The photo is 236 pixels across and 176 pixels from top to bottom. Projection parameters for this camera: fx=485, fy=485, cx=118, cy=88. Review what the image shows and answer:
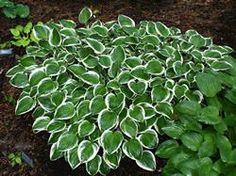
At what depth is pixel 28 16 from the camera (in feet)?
11.0

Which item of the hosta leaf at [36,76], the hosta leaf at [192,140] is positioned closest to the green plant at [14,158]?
the hosta leaf at [36,76]

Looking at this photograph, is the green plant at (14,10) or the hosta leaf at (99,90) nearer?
the hosta leaf at (99,90)

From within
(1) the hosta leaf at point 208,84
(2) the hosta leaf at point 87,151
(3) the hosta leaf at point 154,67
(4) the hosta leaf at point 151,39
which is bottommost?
(2) the hosta leaf at point 87,151

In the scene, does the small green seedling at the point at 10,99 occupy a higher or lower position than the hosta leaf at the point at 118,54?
lower

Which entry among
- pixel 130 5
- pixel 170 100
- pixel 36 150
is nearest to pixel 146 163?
pixel 170 100

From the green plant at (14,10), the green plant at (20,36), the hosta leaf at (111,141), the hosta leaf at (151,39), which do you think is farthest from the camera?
the green plant at (14,10)

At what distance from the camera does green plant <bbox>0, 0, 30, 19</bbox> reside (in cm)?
315

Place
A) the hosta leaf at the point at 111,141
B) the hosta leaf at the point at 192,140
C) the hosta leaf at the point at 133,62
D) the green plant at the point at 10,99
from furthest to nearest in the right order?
the green plant at the point at 10,99 < the hosta leaf at the point at 133,62 < the hosta leaf at the point at 111,141 < the hosta leaf at the point at 192,140

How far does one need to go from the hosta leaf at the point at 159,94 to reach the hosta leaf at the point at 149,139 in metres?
0.15

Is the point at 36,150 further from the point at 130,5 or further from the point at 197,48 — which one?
the point at 130,5

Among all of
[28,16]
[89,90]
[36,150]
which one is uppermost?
[89,90]

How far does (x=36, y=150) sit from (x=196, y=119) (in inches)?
37.4

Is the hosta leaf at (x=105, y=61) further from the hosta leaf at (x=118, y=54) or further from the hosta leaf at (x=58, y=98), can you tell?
the hosta leaf at (x=58, y=98)

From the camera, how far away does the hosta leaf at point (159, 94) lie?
2.26 m
